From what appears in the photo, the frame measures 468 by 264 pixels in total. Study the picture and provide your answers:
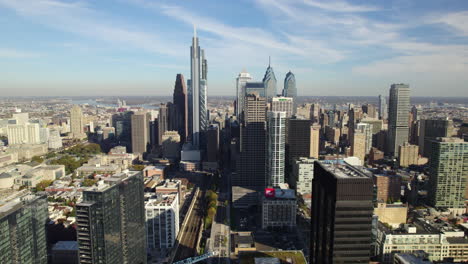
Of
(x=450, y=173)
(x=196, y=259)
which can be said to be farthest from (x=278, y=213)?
(x=450, y=173)

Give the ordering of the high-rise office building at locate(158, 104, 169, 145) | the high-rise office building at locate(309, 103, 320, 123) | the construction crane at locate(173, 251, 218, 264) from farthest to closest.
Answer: the high-rise office building at locate(309, 103, 320, 123)
the high-rise office building at locate(158, 104, 169, 145)
the construction crane at locate(173, 251, 218, 264)

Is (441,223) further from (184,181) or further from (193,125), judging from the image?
(193,125)

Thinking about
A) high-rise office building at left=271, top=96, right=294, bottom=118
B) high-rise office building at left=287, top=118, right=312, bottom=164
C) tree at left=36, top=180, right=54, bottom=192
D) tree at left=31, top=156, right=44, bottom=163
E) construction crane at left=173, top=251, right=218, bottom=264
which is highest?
high-rise office building at left=271, top=96, right=294, bottom=118

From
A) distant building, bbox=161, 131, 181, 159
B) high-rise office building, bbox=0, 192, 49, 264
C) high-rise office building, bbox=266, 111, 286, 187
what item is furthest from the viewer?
distant building, bbox=161, 131, 181, 159

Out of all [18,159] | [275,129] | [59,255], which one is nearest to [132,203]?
[59,255]

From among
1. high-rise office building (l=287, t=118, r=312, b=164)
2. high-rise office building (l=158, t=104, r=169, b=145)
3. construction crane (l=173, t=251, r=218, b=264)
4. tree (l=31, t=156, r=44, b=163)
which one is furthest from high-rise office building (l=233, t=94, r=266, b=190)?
tree (l=31, t=156, r=44, b=163)

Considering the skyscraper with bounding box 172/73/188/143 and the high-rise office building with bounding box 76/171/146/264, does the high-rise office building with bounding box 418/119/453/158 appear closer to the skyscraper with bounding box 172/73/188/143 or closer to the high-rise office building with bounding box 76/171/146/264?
the skyscraper with bounding box 172/73/188/143
